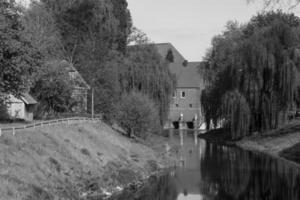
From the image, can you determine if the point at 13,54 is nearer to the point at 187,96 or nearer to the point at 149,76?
the point at 149,76

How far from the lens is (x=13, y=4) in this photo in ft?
92.3

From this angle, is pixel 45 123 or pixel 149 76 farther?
pixel 149 76

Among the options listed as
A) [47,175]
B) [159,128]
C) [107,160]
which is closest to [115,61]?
[159,128]

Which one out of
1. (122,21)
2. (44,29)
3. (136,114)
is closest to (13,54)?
(136,114)

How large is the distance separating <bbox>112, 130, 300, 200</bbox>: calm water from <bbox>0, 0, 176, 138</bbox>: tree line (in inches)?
330

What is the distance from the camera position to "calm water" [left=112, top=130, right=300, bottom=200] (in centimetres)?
2609

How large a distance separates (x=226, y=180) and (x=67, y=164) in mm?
10701

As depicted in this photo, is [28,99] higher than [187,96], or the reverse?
[28,99]

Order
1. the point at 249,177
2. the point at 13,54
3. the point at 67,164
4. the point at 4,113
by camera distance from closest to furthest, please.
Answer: the point at 67,164, the point at 13,54, the point at 249,177, the point at 4,113

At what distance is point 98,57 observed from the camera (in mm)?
51562

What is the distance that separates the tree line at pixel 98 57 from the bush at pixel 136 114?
8.7 inches

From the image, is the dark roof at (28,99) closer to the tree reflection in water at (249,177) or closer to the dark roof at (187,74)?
the tree reflection in water at (249,177)

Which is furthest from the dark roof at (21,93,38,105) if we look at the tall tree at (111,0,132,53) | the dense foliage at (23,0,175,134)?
the tall tree at (111,0,132,53)

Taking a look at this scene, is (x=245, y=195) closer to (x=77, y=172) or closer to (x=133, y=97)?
(x=77, y=172)
